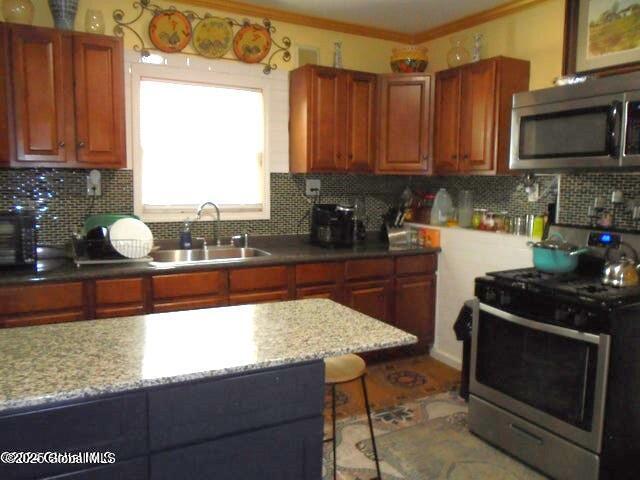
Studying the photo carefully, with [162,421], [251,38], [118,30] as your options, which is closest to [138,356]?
[162,421]

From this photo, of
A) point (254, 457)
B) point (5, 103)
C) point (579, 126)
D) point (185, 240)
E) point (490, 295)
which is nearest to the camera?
point (254, 457)

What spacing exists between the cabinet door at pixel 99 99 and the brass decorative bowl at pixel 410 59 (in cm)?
196

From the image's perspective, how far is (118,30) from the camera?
3207mm

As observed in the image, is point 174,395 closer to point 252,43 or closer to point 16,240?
point 16,240

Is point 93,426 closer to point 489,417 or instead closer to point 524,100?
point 489,417

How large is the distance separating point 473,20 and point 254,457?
3.46 m

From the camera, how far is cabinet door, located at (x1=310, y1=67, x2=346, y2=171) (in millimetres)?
3605

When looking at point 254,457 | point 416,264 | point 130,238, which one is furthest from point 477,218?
point 254,457

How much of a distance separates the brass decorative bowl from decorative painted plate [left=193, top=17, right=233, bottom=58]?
4.04ft

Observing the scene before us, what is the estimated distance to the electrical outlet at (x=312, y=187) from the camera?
395 centimetres

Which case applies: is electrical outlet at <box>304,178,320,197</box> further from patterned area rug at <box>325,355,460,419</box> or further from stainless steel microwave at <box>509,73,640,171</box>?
stainless steel microwave at <box>509,73,640,171</box>

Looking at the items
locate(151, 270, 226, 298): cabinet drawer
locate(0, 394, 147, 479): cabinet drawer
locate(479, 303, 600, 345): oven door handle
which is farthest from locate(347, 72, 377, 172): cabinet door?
locate(0, 394, 147, 479): cabinet drawer

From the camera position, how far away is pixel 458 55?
368cm

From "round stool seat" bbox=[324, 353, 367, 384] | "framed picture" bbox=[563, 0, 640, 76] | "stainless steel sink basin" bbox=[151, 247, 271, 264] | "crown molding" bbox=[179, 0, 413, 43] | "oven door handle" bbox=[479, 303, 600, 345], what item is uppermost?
"crown molding" bbox=[179, 0, 413, 43]
